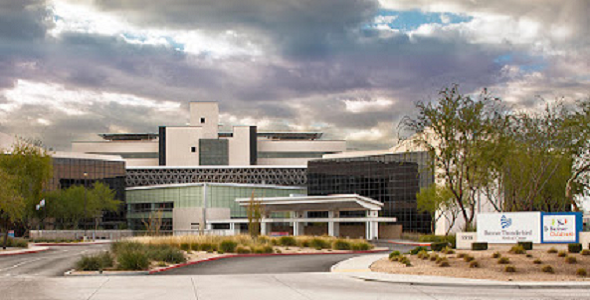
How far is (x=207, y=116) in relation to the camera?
124750 mm

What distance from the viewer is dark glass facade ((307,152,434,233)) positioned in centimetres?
8869

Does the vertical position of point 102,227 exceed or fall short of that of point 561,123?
it falls short

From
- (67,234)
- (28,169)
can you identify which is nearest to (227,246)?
(28,169)

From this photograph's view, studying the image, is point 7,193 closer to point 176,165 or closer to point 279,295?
point 279,295

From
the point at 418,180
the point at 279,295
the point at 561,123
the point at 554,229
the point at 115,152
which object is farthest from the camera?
the point at 115,152

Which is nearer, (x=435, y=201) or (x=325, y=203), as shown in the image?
(x=435, y=201)

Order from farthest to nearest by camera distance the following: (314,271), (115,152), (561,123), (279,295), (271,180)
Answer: (115,152) → (271,180) → (561,123) → (314,271) → (279,295)

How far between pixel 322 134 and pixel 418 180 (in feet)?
190

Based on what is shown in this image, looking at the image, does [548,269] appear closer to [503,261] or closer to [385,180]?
[503,261]

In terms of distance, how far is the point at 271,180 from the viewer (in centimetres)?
11819

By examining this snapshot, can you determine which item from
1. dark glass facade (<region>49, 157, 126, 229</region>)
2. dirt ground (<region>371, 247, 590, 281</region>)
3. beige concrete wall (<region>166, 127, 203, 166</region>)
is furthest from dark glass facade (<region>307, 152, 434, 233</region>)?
dirt ground (<region>371, 247, 590, 281</region>)

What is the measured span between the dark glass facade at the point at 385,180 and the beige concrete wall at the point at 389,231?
Answer: 1648mm

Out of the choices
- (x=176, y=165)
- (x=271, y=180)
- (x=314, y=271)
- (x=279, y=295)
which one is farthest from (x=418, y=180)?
(x=279, y=295)

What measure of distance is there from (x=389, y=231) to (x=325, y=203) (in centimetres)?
1556
